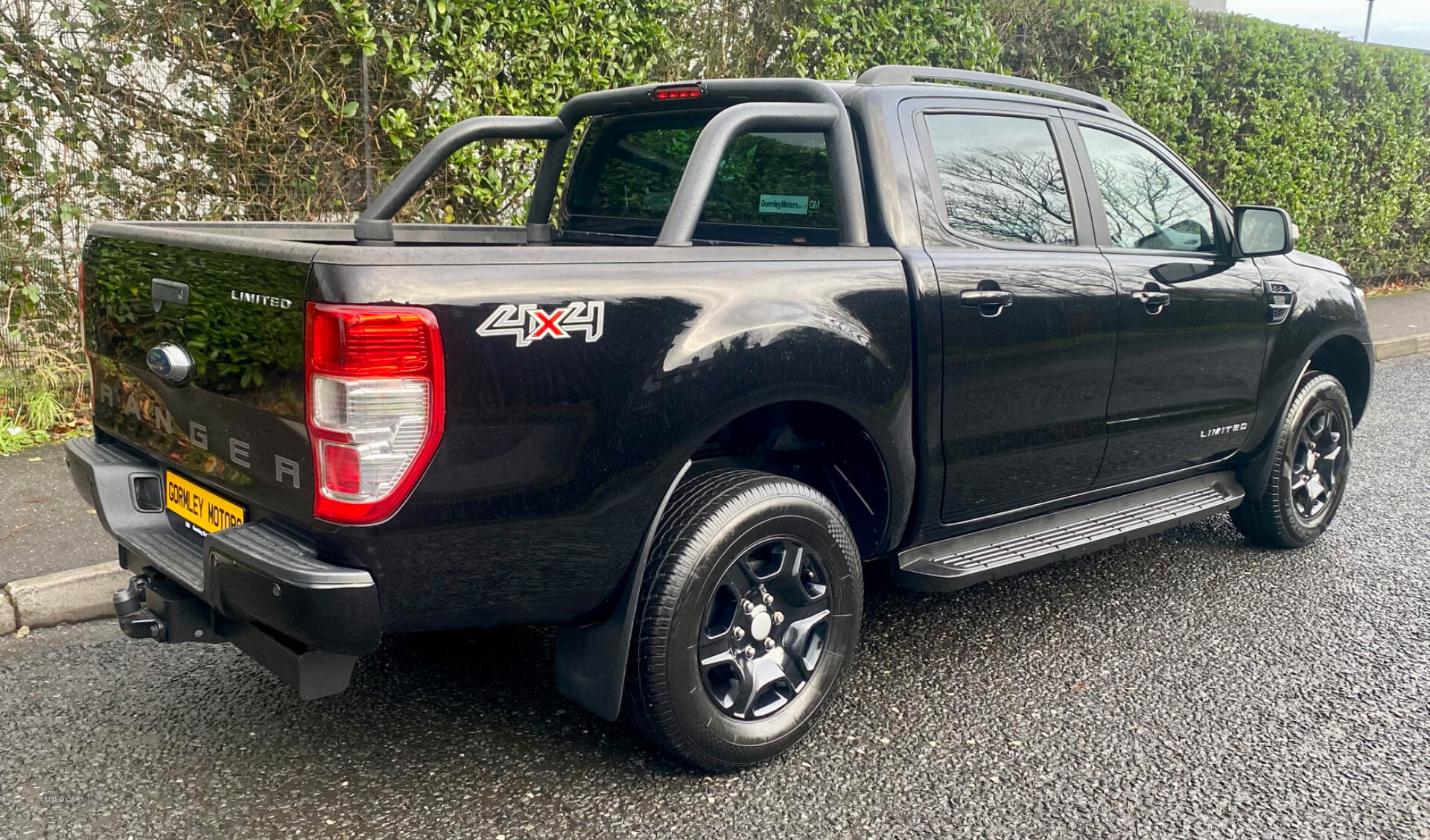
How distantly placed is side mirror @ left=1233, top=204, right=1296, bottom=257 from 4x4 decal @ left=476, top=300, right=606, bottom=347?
293 centimetres

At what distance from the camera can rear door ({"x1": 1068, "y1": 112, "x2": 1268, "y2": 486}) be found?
3926 mm

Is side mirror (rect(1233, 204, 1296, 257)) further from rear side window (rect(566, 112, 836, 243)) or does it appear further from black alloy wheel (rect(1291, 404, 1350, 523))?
rear side window (rect(566, 112, 836, 243))

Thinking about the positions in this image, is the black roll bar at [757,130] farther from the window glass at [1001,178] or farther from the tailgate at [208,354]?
the tailgate at [208,354]

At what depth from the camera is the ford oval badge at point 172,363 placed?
269cm

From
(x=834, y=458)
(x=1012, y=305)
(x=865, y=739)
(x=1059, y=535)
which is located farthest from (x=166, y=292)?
(x=1059, y=535)

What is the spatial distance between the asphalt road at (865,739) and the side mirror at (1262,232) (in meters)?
1.36

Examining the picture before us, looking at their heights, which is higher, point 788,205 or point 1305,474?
point 788,205

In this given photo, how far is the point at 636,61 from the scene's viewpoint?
711 centimetres

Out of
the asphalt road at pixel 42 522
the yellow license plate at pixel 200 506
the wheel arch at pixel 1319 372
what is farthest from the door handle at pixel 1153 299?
the asphalt road at pixel 42 522

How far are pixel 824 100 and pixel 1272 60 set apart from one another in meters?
9.96

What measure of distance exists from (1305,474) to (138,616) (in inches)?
179

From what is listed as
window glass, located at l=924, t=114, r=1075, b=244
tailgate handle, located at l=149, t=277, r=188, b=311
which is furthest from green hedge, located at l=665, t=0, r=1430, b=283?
tailgate handle, located at l=149, t=277, r=188, b=311

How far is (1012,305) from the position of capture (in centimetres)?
344

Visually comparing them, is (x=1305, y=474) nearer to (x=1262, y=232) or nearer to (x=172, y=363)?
(x=1262, y=232)
